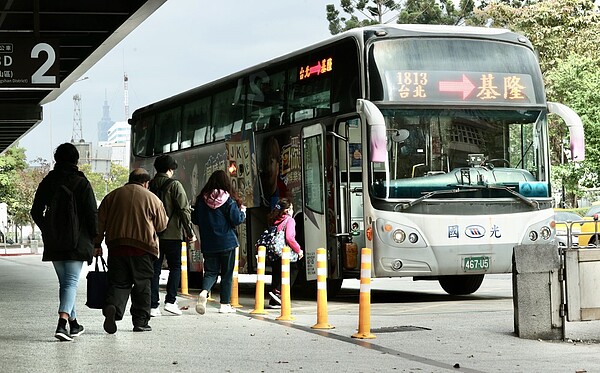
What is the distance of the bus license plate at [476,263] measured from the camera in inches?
677

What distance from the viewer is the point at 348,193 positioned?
17.6 meters

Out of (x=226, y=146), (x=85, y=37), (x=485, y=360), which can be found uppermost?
(x=85, y=37)

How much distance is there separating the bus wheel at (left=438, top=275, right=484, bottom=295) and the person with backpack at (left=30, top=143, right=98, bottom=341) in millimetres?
8880

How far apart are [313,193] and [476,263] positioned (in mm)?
2778

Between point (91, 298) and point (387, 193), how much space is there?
5.71m

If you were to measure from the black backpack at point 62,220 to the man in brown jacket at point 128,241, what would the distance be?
0.55 meters

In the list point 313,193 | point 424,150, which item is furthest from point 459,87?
point 313,193

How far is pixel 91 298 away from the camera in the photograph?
12.4m

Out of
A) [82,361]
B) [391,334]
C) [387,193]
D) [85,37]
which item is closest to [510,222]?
[387,193]

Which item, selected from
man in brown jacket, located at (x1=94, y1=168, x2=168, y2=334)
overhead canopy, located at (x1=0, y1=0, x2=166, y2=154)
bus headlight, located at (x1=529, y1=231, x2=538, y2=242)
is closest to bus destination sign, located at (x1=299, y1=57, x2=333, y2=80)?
overhead canopy, located at (x1=0, y1=0, x2=166, y2=154)

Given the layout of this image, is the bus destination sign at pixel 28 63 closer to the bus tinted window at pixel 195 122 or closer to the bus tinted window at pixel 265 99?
the bus tinted window at pixel 265 99

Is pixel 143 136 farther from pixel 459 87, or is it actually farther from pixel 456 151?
pixel 456 151

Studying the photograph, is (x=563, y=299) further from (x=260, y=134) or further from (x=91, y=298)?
(x=260, y=134)

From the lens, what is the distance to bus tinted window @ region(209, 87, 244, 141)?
2130 centimetres
